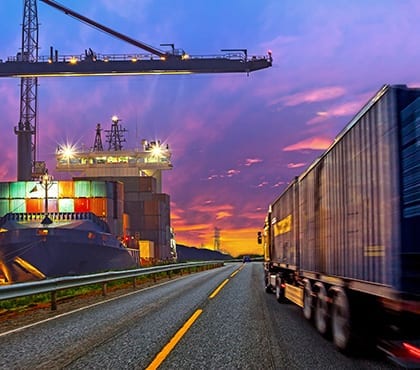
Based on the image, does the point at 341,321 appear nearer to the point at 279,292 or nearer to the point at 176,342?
the point at 176,342

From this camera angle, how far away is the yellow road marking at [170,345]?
6863 millimetres

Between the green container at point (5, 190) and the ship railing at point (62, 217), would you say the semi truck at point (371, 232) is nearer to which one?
the ship railing at point (62, 217)

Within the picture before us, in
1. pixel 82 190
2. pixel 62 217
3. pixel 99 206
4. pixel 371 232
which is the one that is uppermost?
pixel 82 190

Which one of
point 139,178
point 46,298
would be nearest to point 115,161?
point 139,178

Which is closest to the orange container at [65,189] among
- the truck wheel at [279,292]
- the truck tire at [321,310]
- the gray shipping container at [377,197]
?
the truck wheel at [279,292]

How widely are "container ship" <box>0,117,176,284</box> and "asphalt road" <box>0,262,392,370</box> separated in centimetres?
2540

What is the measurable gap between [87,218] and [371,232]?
37595 mm

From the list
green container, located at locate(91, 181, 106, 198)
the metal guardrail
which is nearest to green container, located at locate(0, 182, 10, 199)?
green container, located at locate(91, 181, 106, 198)

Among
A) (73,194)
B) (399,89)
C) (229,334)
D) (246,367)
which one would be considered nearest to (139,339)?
(229,334)

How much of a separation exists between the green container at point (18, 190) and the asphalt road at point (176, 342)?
3887 cm

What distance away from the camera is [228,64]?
51188 mm

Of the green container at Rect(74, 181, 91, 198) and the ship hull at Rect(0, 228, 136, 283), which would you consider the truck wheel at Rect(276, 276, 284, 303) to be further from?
the green container at Rect(74, 181, 91, 198)

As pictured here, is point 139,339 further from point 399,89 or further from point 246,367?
point 399,89

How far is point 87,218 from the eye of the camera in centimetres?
4231
